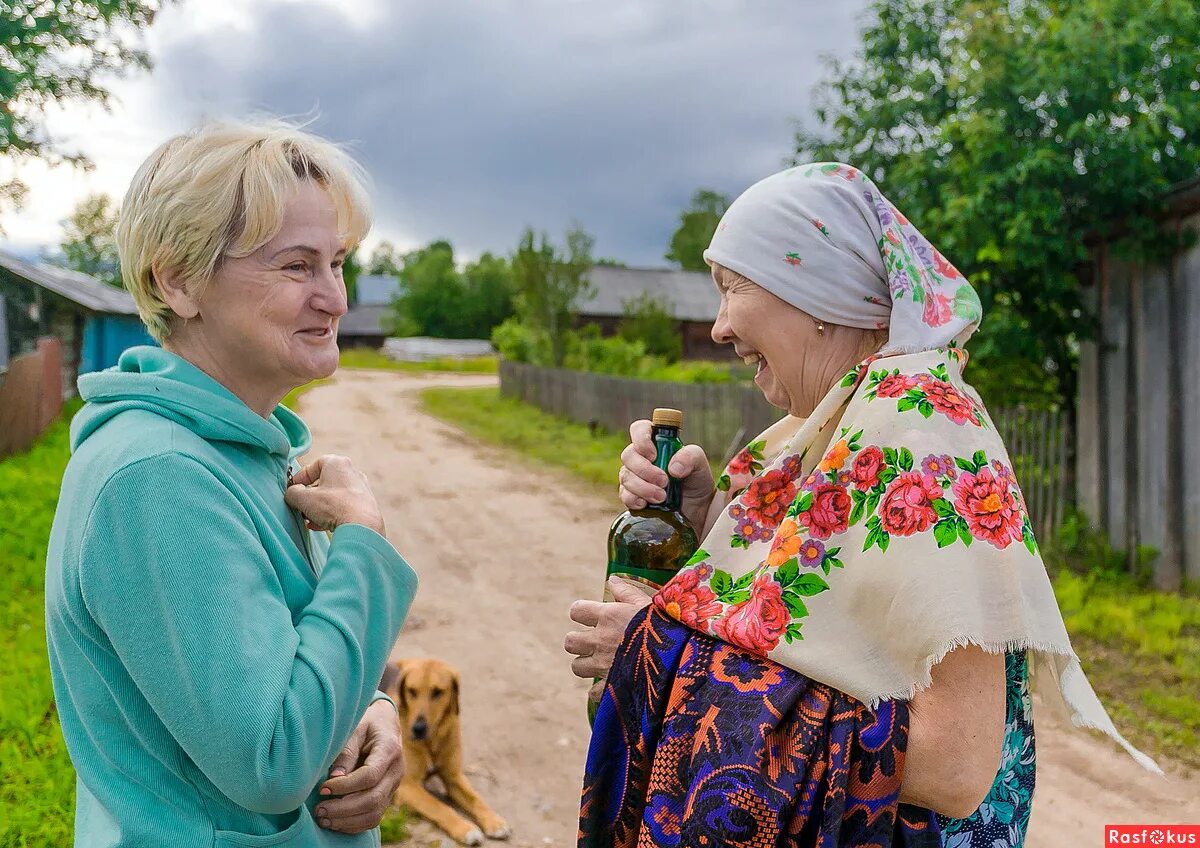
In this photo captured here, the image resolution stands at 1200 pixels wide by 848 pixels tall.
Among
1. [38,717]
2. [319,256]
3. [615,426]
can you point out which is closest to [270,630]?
[319,256]

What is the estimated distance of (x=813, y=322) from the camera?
182 centimetres

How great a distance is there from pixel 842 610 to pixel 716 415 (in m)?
11.8

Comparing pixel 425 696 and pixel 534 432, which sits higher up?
pixel 534 432

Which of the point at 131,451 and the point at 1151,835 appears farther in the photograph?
the point at 1151,835

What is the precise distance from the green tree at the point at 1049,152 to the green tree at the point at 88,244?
2041 inches

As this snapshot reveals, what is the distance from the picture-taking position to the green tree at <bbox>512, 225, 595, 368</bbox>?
24297 mm

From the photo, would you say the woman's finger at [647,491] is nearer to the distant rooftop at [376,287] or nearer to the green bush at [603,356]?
the green bush at [603,356]

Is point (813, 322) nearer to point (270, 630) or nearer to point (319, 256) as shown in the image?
point (319, 256)

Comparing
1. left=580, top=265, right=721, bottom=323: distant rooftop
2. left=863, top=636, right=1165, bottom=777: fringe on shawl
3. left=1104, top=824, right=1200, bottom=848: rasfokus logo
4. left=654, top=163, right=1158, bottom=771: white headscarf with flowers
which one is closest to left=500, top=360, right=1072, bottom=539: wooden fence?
left=1104, top=824, right=1200, bottom=848: rasfokus logo

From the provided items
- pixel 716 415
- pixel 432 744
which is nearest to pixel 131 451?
pixel 432 744

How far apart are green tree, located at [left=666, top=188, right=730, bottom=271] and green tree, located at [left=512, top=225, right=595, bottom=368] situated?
1565 inches

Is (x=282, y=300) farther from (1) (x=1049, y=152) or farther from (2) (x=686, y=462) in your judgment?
(1) (x=1049, y=152)

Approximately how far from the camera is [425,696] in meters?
4.64

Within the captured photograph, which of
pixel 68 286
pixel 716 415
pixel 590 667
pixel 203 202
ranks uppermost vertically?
pixel 68 286
